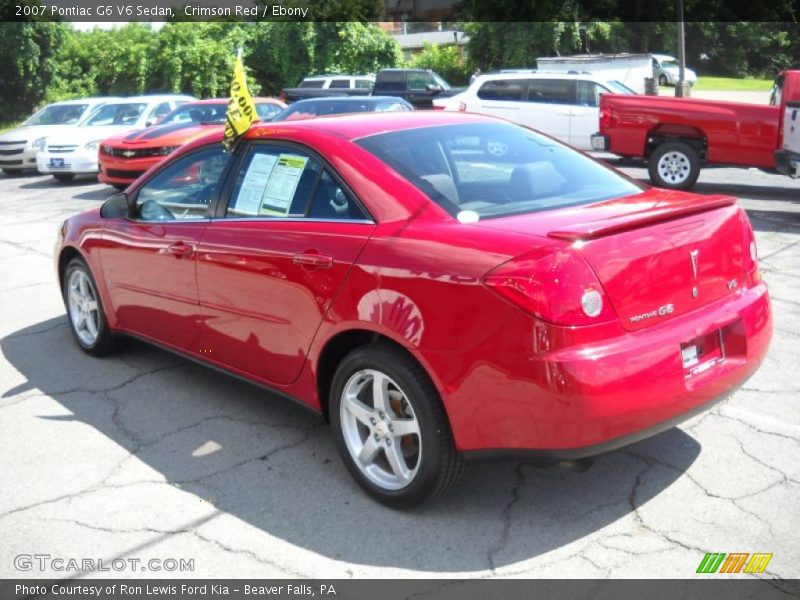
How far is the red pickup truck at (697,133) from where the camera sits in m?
11.0

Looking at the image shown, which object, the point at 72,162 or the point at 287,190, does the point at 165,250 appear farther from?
the point at 72,162

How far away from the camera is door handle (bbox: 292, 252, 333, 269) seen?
3.85 meters

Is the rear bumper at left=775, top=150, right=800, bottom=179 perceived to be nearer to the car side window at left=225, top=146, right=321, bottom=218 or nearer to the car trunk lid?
the car trunk lid

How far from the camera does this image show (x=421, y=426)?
3.50 meters

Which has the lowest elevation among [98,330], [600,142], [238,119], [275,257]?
[98,330]

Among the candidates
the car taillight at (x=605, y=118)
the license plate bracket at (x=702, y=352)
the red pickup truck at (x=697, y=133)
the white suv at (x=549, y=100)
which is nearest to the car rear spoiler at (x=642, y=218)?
the license plate bracket at (x=702, y=352)

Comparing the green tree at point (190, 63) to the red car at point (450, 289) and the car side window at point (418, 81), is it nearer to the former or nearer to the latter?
the car side window at point (418, 81)

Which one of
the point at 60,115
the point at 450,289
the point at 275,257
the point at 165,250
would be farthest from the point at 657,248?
the point at 60,115

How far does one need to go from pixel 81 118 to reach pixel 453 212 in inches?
657

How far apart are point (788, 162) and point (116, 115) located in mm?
13395

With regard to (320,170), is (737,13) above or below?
above

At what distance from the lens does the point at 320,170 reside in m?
4.11

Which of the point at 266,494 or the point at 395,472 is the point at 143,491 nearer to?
the point at 266,494

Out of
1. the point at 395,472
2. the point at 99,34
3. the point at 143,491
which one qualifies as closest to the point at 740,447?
the point at 395,472
